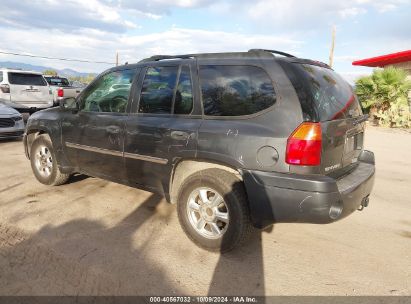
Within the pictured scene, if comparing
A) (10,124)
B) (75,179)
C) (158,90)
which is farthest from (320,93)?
(10,124)

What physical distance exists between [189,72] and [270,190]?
4.91ft

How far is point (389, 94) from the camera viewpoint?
14898 mm

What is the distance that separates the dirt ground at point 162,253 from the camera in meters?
2.92

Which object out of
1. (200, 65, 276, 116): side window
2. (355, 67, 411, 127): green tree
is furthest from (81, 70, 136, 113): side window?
(355, 67, 411, 127): green tree

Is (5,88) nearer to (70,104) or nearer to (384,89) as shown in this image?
(70,104)

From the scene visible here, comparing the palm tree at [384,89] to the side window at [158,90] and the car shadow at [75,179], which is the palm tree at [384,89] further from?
the side window at [158,90]

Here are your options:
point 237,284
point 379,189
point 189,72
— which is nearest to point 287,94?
point 189,72

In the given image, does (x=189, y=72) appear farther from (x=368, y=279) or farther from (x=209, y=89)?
(x=368, y=279)

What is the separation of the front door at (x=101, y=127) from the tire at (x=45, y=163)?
0.44 metres

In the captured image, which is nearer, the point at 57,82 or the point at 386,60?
the point at 386,60

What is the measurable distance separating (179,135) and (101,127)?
131cm

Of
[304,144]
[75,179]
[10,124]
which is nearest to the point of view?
[304,144]

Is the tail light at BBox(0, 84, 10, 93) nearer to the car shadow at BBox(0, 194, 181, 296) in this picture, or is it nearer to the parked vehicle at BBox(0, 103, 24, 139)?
the parked vehicle at BBox(0, 103, 24, 139)

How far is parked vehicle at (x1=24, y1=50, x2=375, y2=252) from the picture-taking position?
3010 mm
